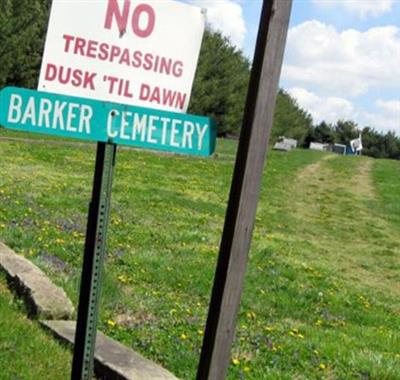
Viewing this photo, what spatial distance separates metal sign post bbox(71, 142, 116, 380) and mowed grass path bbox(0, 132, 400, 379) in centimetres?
167

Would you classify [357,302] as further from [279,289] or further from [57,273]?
[57,273]

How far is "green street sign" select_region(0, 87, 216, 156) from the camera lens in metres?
3.29

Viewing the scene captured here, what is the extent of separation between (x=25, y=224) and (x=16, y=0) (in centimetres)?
3386

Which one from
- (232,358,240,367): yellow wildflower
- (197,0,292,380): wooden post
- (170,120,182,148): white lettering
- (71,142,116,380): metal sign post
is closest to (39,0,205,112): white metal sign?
(170,120,182,148): white lettering

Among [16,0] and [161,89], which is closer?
[161,89]

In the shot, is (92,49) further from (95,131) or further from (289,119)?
(289,119)

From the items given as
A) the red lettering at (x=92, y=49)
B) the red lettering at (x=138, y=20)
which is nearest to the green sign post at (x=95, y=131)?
the red lettering at (x=92, y=49)

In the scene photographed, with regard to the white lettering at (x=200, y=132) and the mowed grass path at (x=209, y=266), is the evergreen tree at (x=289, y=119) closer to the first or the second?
the mowed grass path at (x=209, y=266)

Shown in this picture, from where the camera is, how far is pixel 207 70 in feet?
197

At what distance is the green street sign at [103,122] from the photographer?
3.29 metres

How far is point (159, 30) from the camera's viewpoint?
348 cm

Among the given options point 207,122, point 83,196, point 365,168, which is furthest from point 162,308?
point 365,168

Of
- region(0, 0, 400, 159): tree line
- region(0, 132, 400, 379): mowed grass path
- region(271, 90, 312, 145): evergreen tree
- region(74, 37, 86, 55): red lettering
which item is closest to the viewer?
region(74, 37, 86, 55): red lettering

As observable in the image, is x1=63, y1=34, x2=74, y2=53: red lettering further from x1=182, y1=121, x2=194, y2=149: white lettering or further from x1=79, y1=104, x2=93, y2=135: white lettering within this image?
x1=182, y1=121, x2=194, y2=149: white lettering
